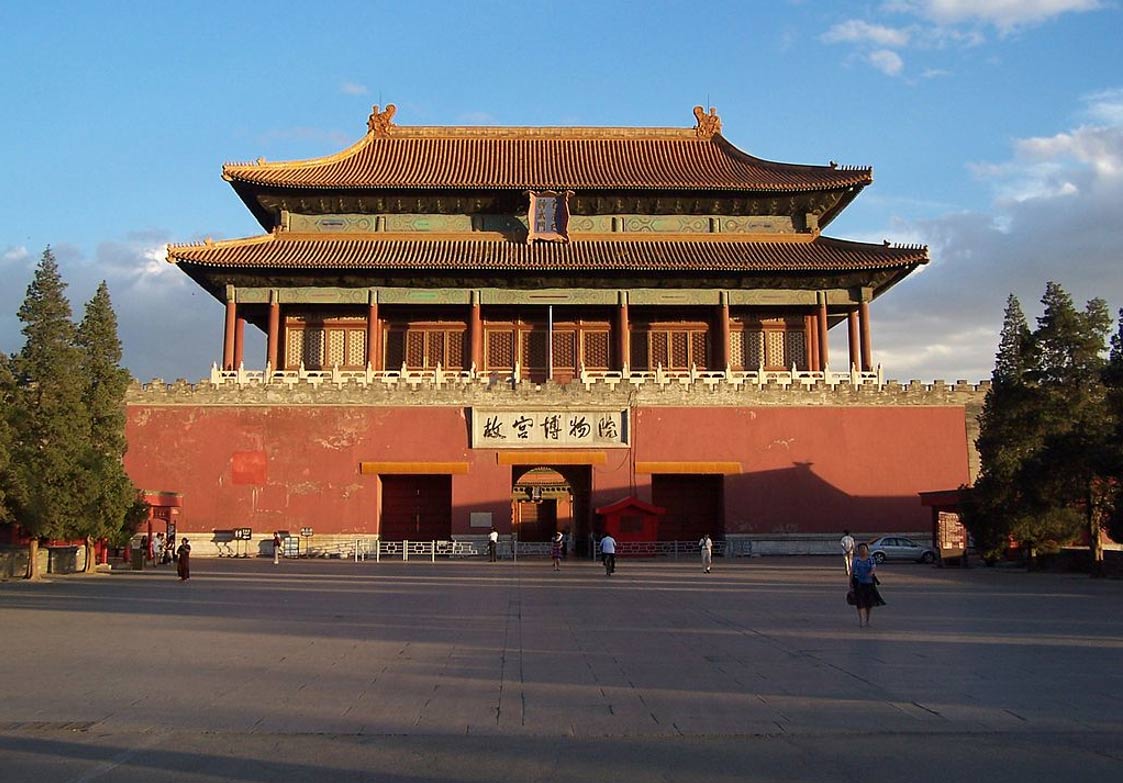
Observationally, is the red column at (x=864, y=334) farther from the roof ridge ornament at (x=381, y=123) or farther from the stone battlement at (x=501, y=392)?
the roof ridge ornament at (x=381, y=123)

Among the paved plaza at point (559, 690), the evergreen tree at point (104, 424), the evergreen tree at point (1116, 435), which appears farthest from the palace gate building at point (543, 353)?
the paved plaza at point (559, 690)

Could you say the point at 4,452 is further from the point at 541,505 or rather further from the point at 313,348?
the point at 541,505

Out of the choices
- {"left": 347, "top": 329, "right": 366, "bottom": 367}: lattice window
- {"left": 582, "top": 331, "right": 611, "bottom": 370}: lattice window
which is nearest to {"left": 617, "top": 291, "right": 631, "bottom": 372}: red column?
{"left": 582, "top": 331, "right": 611, "bottom": 370}: lattice window

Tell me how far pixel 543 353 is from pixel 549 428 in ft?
17.5

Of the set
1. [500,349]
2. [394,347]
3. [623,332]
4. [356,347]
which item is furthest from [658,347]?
[356,347]

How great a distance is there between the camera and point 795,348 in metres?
35.7

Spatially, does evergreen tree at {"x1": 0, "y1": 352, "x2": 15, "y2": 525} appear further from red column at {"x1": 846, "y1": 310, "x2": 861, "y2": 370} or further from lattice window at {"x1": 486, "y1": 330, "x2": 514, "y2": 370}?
red column at {"x1": 846, "y1": 310, "x2": 861, "y2": 370}

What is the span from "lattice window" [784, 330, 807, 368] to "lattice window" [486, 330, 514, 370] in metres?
9.95

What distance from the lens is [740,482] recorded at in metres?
30.7

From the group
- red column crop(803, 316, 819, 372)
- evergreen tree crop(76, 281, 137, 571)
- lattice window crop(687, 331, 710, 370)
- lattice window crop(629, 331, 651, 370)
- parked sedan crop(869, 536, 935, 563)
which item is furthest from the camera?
lattice window crop(629, 331, 651, 370)

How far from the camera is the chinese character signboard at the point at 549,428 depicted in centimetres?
3066

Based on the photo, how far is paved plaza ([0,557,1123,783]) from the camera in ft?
19.2

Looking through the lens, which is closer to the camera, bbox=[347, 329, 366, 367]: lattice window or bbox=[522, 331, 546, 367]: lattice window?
bbox=[347, 329, 366, 367]: lattice window

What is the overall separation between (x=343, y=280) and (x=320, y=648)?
24.3 m
